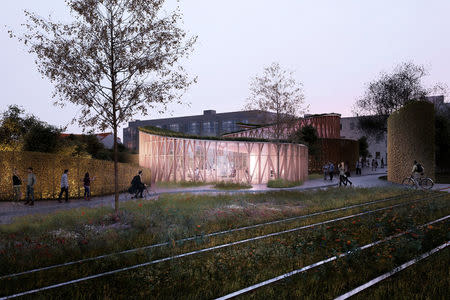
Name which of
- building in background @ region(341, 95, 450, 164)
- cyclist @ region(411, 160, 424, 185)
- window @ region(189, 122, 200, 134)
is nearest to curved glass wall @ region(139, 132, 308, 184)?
cyclist @ region(411, 160, 424, 185)

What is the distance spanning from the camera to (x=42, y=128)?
90.0 feet

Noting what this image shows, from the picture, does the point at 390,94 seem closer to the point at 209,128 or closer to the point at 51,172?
the point at 51,172

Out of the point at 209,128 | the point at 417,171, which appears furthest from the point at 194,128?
the point at 417,171

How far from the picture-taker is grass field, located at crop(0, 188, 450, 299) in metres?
4.90

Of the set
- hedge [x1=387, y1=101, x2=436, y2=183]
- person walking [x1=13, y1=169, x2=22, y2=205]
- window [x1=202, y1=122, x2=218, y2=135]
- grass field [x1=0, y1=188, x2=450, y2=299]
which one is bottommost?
grass field [x1=0, y1=188, x2=450, y2=299]

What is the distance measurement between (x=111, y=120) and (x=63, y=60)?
2189 millimetres

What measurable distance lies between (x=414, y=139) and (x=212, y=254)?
23102 millimetres

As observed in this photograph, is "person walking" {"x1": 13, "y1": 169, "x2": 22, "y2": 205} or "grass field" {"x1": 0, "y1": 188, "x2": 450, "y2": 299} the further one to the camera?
"person walking" {"x1": 13, "y1": 169, "x2": 22, "y2": 205}

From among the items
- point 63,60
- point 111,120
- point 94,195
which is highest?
point 63,60

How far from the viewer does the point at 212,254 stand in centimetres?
668

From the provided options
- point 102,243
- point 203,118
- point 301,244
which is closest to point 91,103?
point 102,243

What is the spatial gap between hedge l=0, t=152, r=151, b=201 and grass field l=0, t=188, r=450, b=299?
6476 millimetres

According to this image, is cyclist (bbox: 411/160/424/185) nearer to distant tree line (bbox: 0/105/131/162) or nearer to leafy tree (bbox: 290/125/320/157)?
distant tree line (bbox: 0/105/131/162)

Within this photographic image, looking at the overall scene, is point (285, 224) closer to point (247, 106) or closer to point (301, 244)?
point (301, 244)
